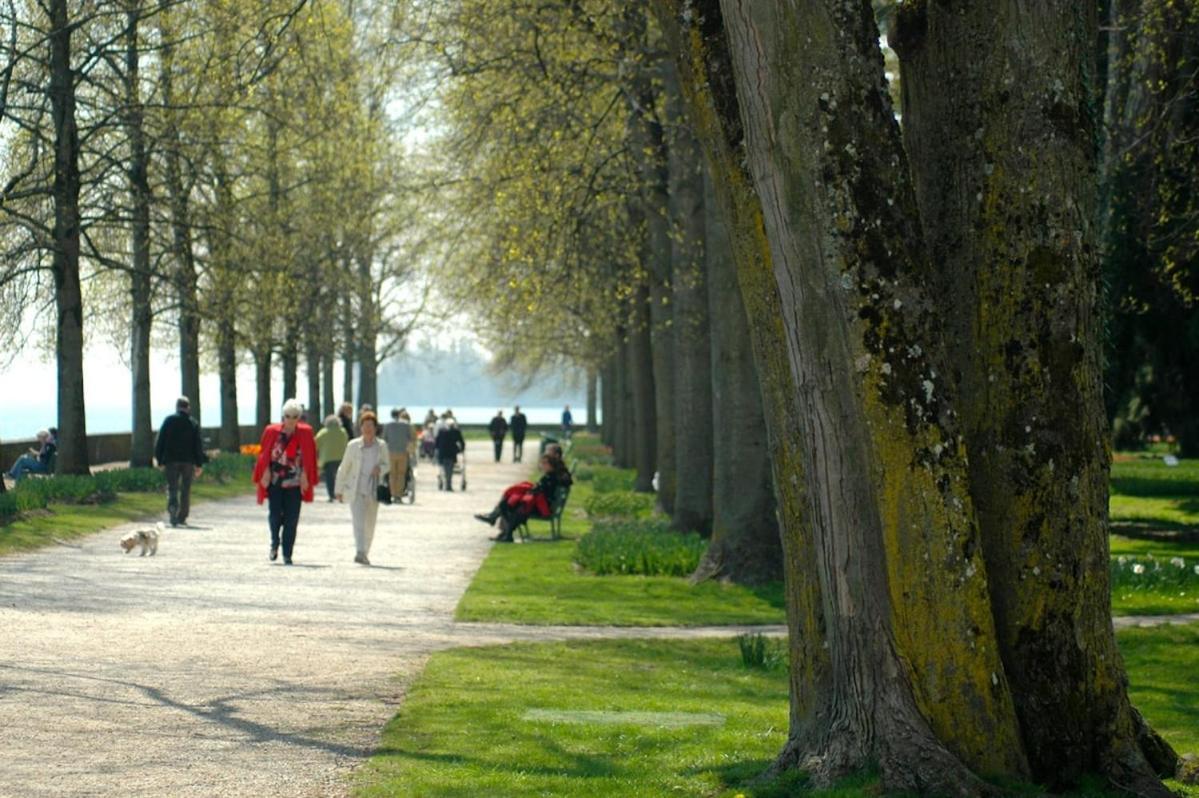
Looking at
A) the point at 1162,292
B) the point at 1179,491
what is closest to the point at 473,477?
the point at 1179,491

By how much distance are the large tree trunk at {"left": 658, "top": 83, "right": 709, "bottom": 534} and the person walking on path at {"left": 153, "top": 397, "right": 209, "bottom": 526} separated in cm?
720

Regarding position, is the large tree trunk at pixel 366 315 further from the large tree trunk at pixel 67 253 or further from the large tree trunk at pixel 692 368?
the large tree trunk at pixel 692 368

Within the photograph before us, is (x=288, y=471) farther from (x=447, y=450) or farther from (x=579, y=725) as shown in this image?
(x=447, y=450)

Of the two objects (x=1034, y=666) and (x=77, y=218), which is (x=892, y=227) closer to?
(x=1034, y=666)

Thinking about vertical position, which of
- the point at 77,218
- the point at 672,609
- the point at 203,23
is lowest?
the point at 672,609

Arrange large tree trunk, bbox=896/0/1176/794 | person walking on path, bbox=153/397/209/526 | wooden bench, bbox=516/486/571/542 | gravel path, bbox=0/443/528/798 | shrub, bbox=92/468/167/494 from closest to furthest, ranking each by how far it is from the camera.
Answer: large tree trunk, bbox=896/0/1176/794 → gravel path, bbox=0/443/528/798 → person walking on path, bbox=153/397/209/526 → wooden bench, bbox=516/486/571/542 → shrub, bbox=92/468/167/494

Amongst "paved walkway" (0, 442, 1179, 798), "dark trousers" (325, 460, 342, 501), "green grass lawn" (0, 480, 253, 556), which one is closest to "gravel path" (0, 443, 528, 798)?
"paved walkway" (0, 442, 1179, 798)

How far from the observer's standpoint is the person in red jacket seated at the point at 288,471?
70.2ft

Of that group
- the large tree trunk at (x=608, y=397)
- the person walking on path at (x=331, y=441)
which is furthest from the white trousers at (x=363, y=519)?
the large tree trunk at (x=608, y=397)

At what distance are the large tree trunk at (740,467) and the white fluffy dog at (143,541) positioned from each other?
6.82 metres

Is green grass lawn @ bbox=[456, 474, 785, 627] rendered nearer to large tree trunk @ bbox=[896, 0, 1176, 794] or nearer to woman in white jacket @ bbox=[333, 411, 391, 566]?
woman in white jacket @ bbox=[333, 411, 391, 566]

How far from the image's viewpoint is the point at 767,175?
758 centimetres

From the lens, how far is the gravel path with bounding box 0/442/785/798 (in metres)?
8.75

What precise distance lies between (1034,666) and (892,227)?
1.95 meters
